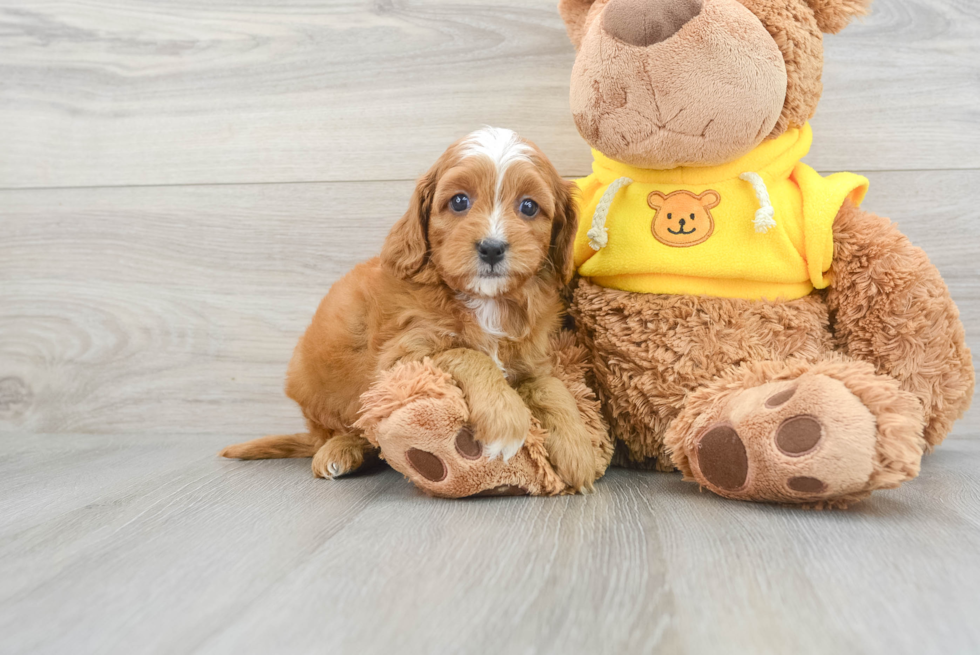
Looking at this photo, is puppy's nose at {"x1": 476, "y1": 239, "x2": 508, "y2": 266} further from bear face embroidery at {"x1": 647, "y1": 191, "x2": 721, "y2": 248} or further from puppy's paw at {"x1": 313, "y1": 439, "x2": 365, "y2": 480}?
puppy's paw at {"x1": 313, "y1": 439, "x2": 365, "y2": 480}

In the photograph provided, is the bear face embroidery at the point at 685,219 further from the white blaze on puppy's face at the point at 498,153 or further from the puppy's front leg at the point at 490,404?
the puppy's front leg at the point at 490,404

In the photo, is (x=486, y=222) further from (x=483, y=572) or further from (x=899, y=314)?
(x=899, y=314)

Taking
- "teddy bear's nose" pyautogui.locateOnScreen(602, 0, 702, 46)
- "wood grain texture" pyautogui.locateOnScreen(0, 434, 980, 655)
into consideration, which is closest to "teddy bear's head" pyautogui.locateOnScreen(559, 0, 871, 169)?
"teddy bear's nose" pyautogui.locateOnScreen(602, 0, 702, 46)

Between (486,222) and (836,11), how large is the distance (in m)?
0.82

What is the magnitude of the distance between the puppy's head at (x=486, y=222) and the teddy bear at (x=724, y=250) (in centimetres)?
12

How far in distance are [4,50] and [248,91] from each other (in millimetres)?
734

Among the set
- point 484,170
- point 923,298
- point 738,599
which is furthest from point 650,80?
point 738,599

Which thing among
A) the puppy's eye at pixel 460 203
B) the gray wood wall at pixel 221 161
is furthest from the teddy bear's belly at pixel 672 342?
the gray wood wall at pixel 221 161

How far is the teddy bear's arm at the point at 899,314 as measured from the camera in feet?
4.31

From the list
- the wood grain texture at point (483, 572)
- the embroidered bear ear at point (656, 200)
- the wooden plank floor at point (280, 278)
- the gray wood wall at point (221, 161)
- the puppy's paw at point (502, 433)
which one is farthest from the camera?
the gray wood wall at point (221, 161)

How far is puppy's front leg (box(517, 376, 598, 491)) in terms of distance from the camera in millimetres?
1252

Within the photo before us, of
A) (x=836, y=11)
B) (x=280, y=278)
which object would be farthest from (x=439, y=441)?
(x=836, y=11)

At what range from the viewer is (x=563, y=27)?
6.03 ft

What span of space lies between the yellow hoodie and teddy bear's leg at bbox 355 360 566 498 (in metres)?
0.41
